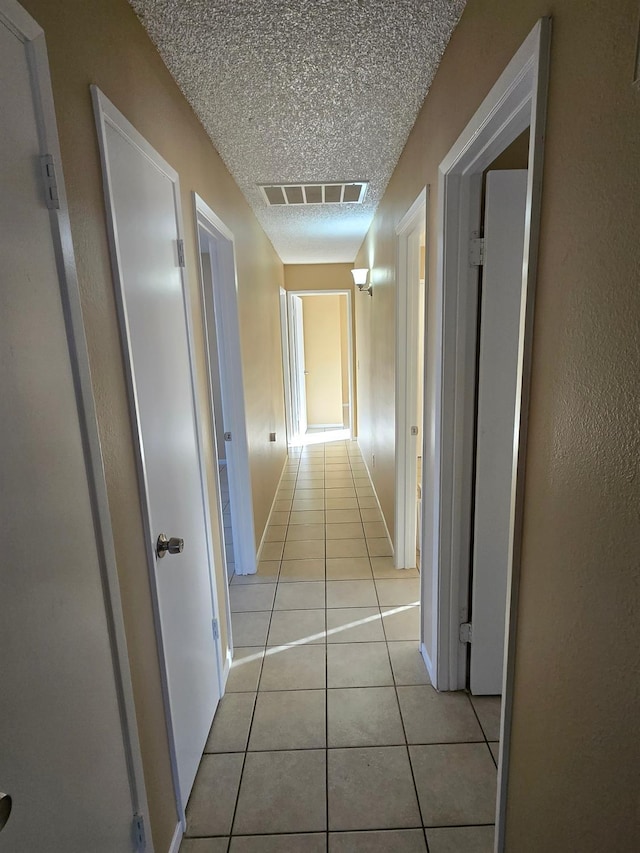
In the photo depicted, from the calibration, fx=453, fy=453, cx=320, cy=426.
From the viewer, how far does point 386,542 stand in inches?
131

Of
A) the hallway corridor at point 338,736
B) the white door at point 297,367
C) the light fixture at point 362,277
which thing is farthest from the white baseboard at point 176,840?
the white door at point 297,367

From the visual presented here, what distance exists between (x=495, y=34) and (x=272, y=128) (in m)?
1.23

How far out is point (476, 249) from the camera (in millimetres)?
1600

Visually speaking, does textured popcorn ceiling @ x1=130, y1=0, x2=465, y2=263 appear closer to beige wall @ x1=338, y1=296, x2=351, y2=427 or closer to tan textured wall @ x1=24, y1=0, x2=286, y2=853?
tan textured wall @ x1=24, y1=0, x2=286, y2=853

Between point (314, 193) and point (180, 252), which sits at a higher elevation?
point (314, 193)

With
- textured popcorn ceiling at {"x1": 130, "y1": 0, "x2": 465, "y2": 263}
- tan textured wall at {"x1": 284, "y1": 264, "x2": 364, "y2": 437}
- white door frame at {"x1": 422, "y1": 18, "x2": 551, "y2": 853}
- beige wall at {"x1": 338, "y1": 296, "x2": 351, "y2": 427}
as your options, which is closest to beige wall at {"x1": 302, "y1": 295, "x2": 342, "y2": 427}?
beige wall at {"x1": 338, "y1": 296, "x2": 351, "y2": 427}

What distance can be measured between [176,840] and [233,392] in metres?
2.07

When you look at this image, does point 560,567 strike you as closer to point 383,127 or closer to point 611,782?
point 611,782

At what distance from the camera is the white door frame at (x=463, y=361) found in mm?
906

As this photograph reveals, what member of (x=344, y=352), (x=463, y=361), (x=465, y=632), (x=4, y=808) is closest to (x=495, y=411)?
(x=463, y=361)

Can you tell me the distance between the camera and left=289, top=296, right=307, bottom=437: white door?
6.21 m

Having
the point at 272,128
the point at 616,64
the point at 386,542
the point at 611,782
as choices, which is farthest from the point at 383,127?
the point at 386,542

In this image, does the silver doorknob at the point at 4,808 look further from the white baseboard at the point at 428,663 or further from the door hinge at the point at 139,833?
the white baseboard at the point at 428,663

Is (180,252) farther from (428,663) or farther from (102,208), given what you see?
(428,663)
